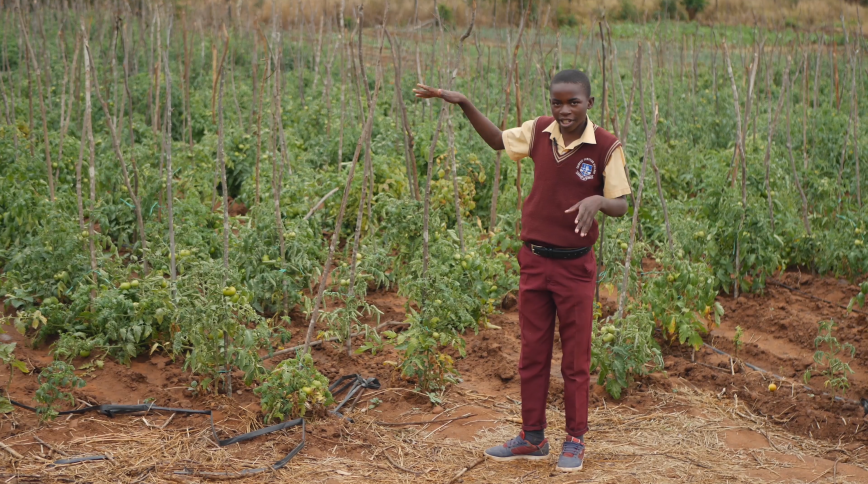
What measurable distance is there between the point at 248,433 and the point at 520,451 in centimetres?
97

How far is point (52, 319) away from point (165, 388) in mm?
695

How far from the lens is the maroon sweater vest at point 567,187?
7.86ft

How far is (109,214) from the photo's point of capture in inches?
173

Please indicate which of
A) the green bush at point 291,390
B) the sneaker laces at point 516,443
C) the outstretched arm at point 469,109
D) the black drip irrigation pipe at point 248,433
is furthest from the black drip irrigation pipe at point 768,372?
the green bush at point 291,390

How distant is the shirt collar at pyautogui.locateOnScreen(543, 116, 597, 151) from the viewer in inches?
94.0

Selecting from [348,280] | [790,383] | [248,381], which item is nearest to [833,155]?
[790,383]

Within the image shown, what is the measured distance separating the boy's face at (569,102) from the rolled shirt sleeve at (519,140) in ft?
0.58

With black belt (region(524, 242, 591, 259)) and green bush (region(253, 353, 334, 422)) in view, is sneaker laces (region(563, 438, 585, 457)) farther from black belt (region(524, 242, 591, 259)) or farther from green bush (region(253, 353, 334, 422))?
green bush (region(253, 353, 334, 422))

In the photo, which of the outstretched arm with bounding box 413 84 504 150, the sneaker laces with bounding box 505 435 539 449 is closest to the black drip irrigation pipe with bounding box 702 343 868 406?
the sneaker laces with bounding box 505 435 539 449

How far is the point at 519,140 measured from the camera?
2.57 meters

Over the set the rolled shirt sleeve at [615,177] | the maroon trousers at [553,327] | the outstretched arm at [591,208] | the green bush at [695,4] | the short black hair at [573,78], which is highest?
the green bush at [695,4]

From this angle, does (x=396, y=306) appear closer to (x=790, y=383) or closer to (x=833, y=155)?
(x=790, y=383)

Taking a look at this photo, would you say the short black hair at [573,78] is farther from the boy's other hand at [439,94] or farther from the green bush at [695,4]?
the green bush at [695,4]

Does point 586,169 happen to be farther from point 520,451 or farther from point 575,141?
point 520,451
